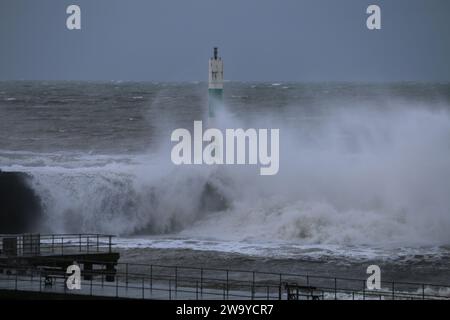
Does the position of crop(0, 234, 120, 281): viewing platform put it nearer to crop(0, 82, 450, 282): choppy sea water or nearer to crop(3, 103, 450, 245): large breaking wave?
crop(0, 82, 450, 282): choppy sea water

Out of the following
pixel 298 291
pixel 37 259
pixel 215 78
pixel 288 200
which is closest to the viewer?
pixel 298 291

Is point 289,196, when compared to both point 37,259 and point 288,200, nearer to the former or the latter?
point 288,200

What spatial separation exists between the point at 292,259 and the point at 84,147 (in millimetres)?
35687

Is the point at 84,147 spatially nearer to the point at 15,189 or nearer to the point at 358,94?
the point at 15,189

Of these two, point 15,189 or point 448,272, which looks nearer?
point 448,272

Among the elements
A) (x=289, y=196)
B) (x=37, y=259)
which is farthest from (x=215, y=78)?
(x=37, y=259)

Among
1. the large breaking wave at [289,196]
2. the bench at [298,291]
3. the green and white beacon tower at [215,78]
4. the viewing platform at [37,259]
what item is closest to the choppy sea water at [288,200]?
the large breaking wave at [289,196]

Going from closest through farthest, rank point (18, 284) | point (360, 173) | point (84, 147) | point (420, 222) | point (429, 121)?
1. point (18, 284)
2. point (420, 222)
3. point (360, 173)
4. point (429, 121)
5. point (84, 147)

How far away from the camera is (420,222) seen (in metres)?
42.2

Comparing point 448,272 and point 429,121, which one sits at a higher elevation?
point 429,121

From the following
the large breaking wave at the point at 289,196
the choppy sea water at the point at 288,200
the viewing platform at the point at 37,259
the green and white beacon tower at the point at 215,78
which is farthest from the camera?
the green and white beacon tower at the point at 215,78

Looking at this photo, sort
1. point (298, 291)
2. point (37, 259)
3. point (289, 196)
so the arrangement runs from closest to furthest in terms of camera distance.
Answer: point (298, 291)
point (37, 259)
point (289, 196)

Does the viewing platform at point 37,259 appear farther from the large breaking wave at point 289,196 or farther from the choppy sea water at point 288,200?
the large breaking wave at point 289,196

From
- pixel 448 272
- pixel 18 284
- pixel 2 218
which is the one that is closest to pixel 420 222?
pixel 448 272
